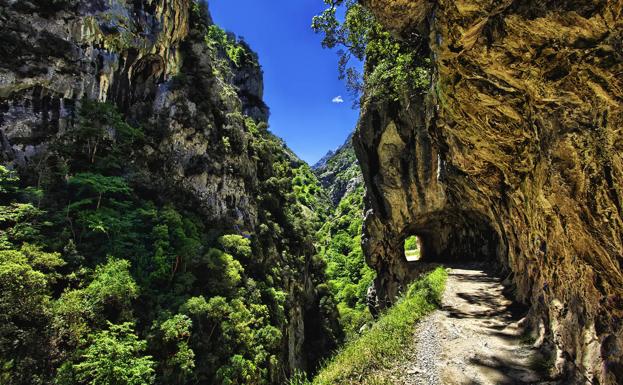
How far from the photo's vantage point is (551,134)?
516cm

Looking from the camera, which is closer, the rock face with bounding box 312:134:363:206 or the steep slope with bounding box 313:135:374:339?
the steep slope with bounding box 313:135:374:339

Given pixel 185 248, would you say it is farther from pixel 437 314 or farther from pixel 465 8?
pixel 465 8

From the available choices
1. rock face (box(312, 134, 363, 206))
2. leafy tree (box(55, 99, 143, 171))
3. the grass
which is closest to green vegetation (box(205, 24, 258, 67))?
rock face (box(312, 134, 363, 206))

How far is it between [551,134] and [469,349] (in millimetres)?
6055

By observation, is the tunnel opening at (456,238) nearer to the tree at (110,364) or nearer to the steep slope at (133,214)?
the steep slope at (133,214)

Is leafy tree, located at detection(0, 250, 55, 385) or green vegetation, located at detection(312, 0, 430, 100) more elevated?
green vegetation, located at detection(312, 0, 430, 100)

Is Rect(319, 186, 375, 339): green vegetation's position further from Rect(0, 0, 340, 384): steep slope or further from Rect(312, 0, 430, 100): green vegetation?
Rect(312, 0, 430, 100): green vegetation

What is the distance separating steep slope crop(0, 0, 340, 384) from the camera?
47.6 feet

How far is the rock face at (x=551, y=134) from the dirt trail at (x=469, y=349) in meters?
0.88

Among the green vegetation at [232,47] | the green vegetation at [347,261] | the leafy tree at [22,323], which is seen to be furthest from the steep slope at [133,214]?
the green vegetation at [232,47]

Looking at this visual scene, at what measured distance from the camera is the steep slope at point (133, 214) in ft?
47.6

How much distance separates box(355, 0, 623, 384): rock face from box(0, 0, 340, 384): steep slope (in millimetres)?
15483

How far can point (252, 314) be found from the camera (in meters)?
23.9

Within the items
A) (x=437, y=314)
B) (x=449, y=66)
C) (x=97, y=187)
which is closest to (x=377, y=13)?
(x=449, y=66)
